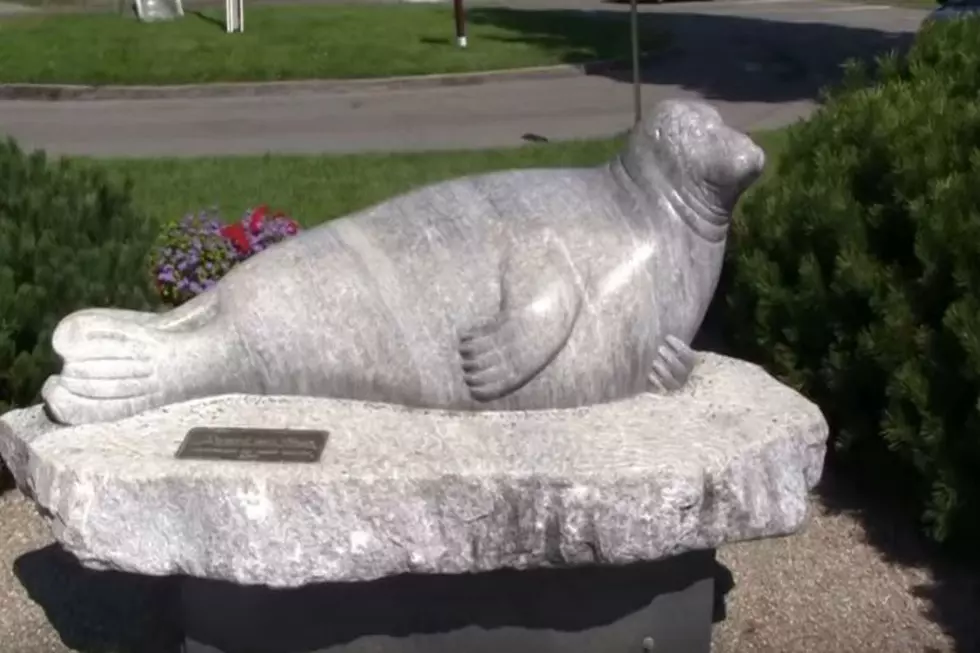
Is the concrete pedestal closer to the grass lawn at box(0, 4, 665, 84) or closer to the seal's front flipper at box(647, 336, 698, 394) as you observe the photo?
the seal's front flipper at box(647, 336, 698, 394)

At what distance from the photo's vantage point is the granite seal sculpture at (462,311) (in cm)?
443

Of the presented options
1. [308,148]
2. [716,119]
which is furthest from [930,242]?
[308,148]

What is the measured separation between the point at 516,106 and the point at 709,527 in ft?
38.2

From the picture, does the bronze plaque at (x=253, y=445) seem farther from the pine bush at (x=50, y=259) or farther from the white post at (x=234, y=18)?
the white post at (x=234, y=18)

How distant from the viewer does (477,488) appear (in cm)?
400

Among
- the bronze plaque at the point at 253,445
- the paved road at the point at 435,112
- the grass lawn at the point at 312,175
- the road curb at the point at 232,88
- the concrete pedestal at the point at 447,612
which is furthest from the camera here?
the road curb at the point at 232,88

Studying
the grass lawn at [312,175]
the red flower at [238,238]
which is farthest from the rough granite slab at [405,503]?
the grass lawn at [312,175]

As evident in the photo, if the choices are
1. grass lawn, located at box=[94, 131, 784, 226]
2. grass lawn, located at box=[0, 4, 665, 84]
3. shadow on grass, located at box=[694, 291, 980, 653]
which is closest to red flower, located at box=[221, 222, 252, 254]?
grass lawn, located at box=[94, 131, 784, 226]

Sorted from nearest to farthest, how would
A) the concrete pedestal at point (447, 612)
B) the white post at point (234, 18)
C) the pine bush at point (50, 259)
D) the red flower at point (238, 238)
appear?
the concrete pedestal at point (447, 612) < the pine bush at point (50, 259) < the red flower at point (238, 238) < the white post at point (234, 18)

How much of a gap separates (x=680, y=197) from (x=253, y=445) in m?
1.55

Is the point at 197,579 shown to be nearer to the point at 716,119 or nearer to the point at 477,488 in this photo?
the point at 477,488

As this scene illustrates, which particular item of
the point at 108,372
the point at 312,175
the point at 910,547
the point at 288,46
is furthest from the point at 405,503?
the point at 288,46

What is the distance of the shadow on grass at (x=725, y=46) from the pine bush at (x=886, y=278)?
9472 millimetres

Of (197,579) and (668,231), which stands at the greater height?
(668,231)
